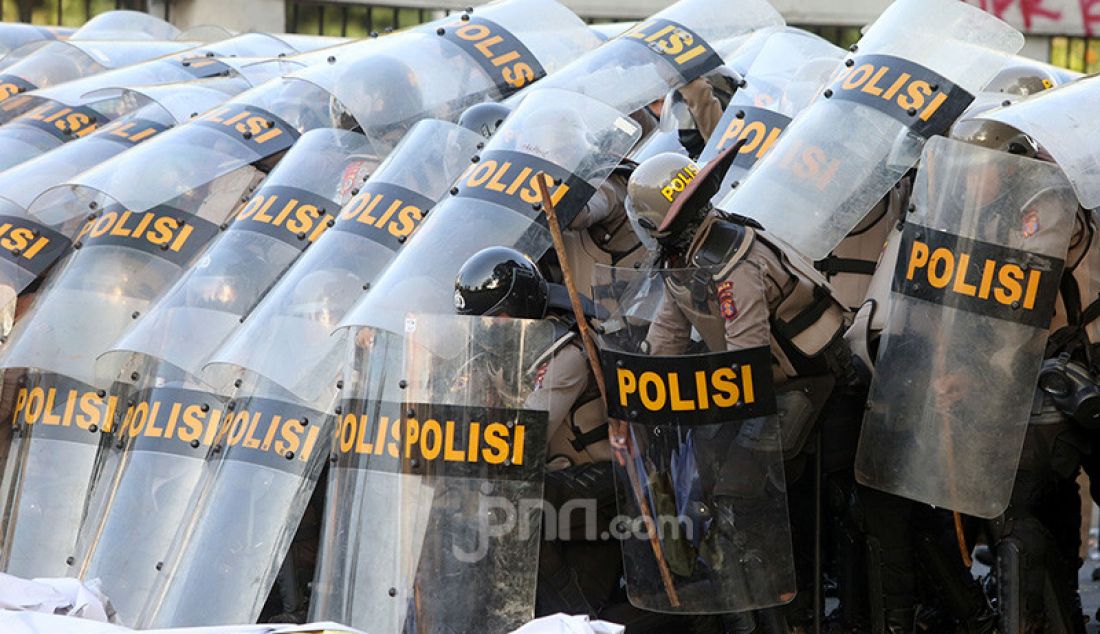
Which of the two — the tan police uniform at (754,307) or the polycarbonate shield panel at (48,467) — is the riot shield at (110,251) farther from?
the tan police uniform at (754,307)

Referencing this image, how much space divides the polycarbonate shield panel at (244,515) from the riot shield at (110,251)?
0.83 m

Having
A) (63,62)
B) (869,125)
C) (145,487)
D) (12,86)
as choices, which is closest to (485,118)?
(869,125)

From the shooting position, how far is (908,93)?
627 centimetres

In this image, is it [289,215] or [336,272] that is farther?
[289,215]

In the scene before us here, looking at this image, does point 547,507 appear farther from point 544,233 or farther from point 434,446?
point 544,233

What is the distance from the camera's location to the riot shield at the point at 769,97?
684cm

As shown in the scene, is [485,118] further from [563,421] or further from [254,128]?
[563,421]

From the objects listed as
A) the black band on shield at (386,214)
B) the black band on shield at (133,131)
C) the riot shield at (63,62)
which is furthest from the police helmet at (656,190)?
the riot shield at (63,62)

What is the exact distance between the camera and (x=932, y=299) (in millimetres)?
5777

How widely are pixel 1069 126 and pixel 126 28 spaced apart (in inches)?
332

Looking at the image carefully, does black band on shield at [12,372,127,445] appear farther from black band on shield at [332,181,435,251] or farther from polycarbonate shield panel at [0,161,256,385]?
black band on shield at [332,181,435,251]

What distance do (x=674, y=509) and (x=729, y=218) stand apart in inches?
42.3

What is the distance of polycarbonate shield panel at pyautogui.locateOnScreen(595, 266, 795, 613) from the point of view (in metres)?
5.45

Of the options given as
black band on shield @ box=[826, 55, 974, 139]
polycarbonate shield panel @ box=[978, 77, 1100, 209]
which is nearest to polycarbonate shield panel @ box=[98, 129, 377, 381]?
black band on shield @ box=[826, 55, 974, 139]
